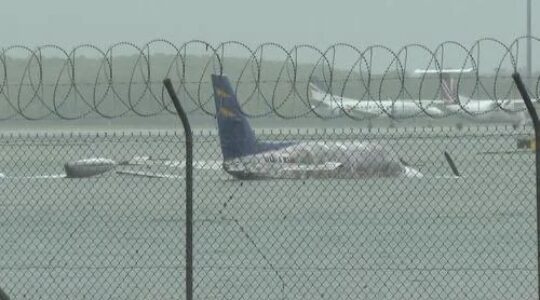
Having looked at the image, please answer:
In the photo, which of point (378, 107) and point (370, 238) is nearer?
point (378, 107)

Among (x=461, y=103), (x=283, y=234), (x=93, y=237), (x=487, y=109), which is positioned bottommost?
(x=283, y=234)

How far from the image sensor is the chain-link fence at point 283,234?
52.0ft

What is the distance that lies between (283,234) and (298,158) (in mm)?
13062

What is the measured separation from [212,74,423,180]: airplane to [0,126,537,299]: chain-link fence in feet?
0.52

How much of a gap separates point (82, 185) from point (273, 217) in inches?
558

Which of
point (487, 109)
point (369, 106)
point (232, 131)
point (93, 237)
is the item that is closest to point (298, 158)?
point (232, 131)

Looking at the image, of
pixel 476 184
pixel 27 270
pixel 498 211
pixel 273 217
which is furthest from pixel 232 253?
pixel 476 184

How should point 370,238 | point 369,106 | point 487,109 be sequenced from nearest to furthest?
1. point 369,106
2. point 487,109
3. point 370,238

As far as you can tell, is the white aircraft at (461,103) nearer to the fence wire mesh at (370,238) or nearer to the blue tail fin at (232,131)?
the fence wire mesh at (370,238)

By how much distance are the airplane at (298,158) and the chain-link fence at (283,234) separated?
0.16 m

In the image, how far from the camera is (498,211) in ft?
90.5

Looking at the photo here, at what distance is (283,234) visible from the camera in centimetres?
2328

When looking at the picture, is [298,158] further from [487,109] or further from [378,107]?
[378,107]

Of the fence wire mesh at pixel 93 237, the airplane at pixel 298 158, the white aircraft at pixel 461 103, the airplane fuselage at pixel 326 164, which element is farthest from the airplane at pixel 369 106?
the airplane fuselage at pixel 326 164
